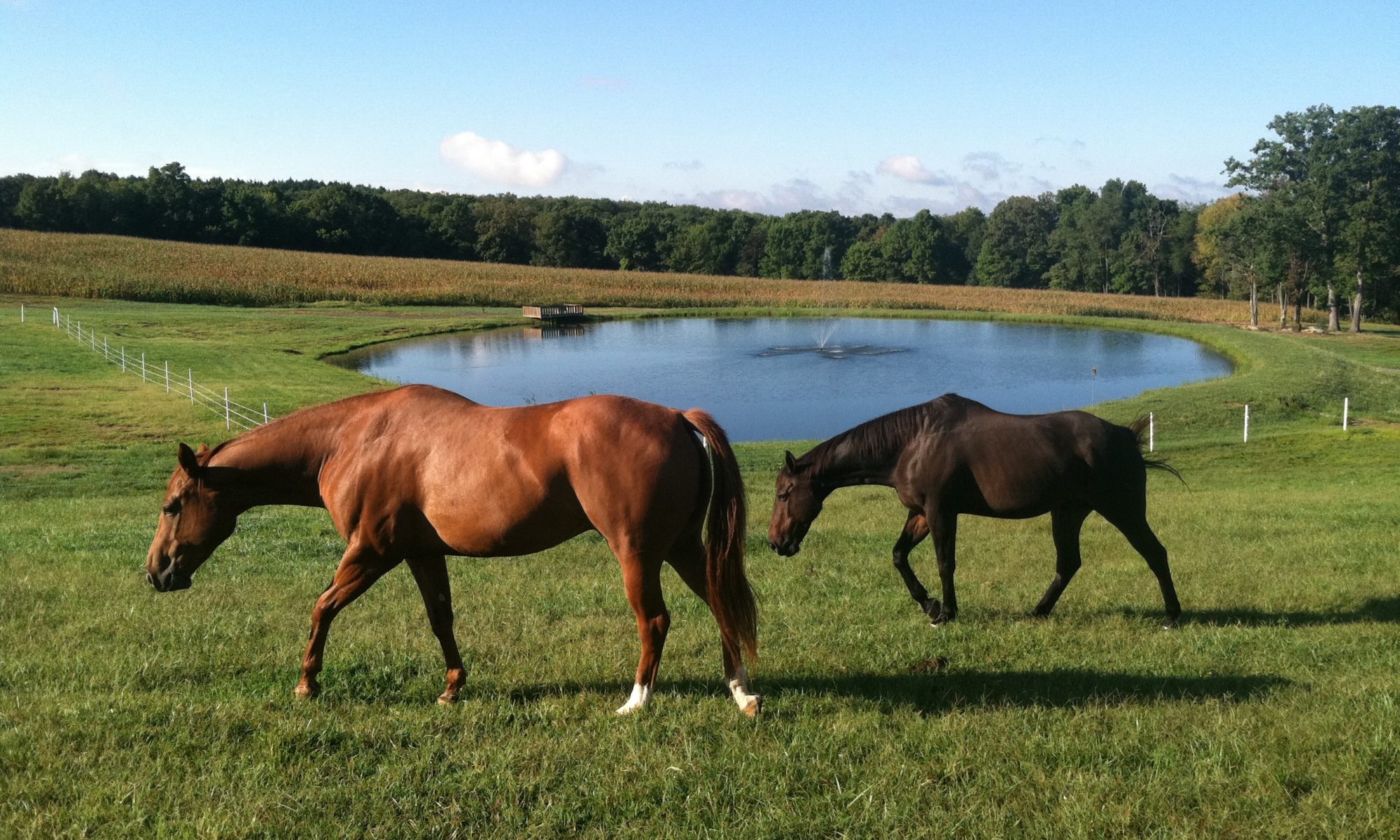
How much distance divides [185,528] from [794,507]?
15.0 feet

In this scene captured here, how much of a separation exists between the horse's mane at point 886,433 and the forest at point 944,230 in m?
54.3

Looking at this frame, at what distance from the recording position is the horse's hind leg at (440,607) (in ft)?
19.1

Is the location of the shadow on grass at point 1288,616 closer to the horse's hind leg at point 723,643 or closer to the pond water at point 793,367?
the horse's hind leg at point 723,643

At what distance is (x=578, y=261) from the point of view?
11962 centimetres

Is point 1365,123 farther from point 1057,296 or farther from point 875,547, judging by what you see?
point 875,547

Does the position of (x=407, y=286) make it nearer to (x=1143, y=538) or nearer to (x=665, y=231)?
(x=665, y=231)

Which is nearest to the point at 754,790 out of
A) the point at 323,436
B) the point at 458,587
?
the point at 323,436

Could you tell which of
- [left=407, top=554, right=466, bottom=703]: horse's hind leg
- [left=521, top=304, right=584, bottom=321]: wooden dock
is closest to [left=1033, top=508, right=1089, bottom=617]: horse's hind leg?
[left=407, top=554, right=466, bottom=703]: horse's hind leg

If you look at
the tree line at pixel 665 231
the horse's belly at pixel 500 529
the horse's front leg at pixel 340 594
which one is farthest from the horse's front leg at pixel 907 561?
the tree line at pixel 665 231

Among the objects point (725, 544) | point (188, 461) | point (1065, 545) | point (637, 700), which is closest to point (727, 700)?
point (637, 700)

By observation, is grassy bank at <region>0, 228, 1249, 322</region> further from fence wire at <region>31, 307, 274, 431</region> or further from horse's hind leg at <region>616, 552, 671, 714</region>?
horse's hind leg at <region>616, 552, 671, 714</region>

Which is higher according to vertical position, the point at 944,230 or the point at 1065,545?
the point at 944,230

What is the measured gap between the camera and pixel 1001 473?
8070 mm

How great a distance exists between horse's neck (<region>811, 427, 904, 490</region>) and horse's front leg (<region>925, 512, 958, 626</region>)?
0.53m
